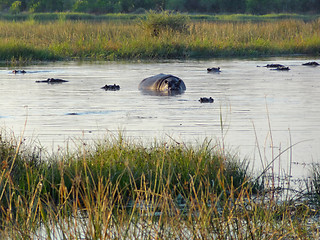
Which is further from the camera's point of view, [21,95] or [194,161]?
[21,95]

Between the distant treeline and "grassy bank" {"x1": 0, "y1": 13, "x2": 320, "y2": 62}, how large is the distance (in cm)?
3505

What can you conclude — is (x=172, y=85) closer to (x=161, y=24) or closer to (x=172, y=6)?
(x=161, y=24)

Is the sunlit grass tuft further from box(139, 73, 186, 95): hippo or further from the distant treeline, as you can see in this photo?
the distant treeline

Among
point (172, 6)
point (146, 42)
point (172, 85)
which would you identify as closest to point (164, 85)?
point (172, 85)

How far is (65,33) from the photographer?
29.0 metres

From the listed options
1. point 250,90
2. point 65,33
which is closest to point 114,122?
point 250,90

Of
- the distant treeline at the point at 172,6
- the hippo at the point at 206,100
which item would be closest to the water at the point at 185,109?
the hippo at the point at 206,100

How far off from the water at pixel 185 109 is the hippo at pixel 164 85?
0.26m

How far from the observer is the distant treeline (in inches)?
2635

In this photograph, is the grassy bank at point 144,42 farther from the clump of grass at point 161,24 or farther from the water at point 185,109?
the water at point 185,109

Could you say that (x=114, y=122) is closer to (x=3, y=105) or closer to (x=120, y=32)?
(x=3, y=105)

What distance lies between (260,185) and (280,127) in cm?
389

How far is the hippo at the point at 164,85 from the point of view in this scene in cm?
1509

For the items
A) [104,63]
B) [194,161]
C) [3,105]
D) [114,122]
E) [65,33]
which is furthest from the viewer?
[65,33]
